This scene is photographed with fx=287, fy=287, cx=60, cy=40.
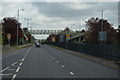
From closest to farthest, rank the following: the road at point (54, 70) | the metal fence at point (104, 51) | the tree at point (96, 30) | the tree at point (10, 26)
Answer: the road at point (54, 70)
the metal fence at point (104, 51)
the tree at point (96, 30)
the tree at point (10, 26)

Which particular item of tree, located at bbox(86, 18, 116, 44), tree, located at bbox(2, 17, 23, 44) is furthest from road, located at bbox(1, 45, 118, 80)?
tree, located at bbox(2, 17, 23, 44)

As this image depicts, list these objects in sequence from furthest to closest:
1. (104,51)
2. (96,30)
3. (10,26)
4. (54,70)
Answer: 1. (10,26)
2. (96,30)
3. (104,51)
4. (54,70)

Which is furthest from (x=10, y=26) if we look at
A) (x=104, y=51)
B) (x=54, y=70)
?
(x=54, y=70)

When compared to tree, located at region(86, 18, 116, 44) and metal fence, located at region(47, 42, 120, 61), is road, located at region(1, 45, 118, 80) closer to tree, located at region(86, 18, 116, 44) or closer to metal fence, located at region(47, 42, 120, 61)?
metal fence, located at region(47, 42, 120, 61)

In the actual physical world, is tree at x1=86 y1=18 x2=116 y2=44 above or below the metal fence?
above

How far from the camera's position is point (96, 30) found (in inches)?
2913

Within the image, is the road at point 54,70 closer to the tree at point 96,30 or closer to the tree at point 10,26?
the tree at point 96,30

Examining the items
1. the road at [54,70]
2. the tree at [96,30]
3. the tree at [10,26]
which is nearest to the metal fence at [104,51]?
the road at [54,70]

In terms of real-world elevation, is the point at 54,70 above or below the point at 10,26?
below

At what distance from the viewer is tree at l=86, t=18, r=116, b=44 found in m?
71.2

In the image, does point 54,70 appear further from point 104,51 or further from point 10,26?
point 10,26

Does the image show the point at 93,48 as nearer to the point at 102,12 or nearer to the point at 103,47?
the point at 103,47

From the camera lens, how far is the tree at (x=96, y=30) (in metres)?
71.2

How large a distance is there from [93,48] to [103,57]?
6330 millimetres
